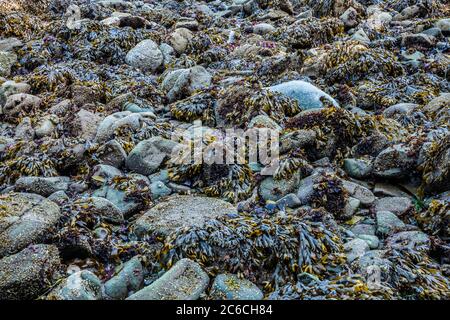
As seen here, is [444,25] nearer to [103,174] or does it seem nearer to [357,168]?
[357,168]

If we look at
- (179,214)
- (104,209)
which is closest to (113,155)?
(104,209)

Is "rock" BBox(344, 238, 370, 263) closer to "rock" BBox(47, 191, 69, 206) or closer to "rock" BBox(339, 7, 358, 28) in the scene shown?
"rock" BBox(47, 191, 69, 206)

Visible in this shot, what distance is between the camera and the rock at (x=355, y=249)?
3883 mm

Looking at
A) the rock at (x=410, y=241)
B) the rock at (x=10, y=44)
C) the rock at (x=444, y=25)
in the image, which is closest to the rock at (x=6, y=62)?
the rock at (x=10, y=44)

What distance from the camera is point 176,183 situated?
5297 millimetres

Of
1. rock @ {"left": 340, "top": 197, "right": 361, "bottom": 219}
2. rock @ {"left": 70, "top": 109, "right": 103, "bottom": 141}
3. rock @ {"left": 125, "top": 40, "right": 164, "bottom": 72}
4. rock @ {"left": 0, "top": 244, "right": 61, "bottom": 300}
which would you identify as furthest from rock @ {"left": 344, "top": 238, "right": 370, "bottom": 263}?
rock @ {"left": 125, "top": 40, "right": 164, "bottom": 72}

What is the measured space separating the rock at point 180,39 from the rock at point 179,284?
21.7ft

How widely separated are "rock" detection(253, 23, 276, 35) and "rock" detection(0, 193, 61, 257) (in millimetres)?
7267

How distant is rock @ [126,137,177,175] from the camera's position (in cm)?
552

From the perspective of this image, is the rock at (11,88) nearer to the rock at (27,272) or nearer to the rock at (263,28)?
the rock at (27,272)

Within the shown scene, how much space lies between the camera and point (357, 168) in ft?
Result: 17.1

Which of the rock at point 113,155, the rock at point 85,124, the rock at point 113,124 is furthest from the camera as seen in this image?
the rock at point 85,124

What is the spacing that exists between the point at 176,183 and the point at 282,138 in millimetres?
1450
